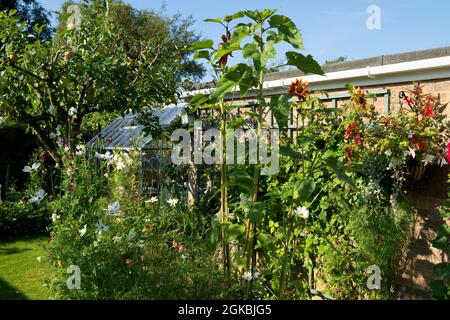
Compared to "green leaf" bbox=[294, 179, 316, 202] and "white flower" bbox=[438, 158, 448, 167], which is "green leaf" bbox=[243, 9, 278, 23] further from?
"white flower" bbox=[438, 158, 448, 167]

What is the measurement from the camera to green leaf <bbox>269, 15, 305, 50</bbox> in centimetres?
312

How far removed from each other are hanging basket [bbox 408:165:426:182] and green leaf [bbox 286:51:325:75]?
53.9 inches

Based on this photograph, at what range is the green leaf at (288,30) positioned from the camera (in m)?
3.12

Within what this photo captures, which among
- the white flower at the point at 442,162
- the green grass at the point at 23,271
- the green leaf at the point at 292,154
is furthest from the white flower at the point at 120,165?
the white flower at the point at 442,162

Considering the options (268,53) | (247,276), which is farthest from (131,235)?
(268,53)

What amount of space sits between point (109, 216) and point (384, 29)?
2.93 meters

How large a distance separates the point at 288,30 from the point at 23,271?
5.00 metres

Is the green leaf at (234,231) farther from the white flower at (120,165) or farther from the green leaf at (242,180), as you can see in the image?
the white flower at (120,165)

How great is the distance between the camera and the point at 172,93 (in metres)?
6.30

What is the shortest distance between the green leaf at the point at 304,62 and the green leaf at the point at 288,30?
0.28 ft

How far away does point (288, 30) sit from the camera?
317cm

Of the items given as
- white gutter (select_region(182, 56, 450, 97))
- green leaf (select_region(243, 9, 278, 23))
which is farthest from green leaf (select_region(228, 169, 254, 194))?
green leaf (select_region(243, 9, 278, 23))

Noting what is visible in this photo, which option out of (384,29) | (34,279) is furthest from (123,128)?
(384,29)

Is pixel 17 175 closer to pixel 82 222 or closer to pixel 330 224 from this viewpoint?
pixel 82 222
